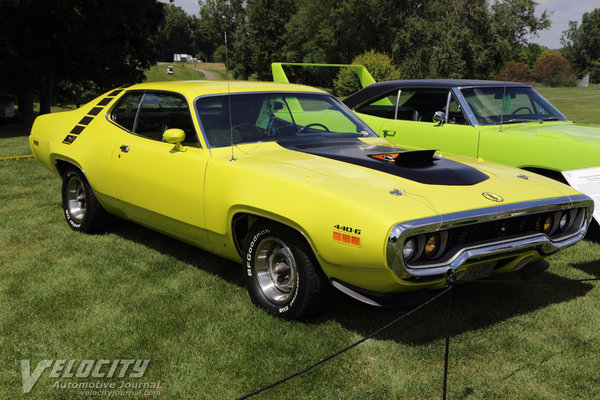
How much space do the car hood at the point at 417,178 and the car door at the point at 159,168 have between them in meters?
0.50

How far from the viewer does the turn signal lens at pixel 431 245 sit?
3.20 metres

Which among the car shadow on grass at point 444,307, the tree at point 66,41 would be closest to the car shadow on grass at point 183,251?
the car shadow on grass at point 444,307

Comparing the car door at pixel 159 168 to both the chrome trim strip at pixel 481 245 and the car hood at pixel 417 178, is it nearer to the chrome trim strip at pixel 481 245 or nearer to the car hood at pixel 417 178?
the car hood at pixel 417 178

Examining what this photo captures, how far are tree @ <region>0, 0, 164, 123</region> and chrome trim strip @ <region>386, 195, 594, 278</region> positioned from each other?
57.7 feet

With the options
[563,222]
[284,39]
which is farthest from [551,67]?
[563,222]

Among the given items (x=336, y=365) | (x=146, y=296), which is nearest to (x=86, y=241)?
(x=146, y=296)

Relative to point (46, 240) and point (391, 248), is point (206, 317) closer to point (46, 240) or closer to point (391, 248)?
point (391, 248)

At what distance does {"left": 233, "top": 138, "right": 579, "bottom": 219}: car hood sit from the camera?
3.31m

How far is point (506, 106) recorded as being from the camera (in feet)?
21.9

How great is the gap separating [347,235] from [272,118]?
1844 mm

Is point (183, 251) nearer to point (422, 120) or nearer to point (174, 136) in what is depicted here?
point (174, 136)

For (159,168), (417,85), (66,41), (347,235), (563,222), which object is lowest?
(563,222)

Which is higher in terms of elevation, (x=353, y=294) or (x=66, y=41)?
(x=66, y=41)

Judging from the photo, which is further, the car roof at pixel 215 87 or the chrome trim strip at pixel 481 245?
the car roof at pixel 215 87
